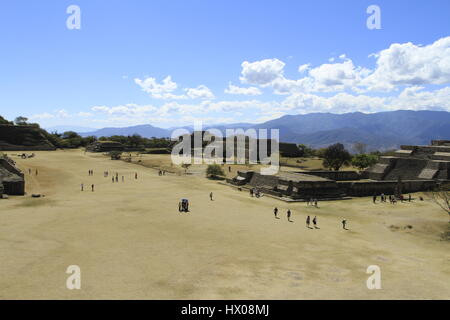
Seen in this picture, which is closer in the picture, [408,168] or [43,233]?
[43,233]

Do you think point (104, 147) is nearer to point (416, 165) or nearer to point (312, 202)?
point (312, 202)

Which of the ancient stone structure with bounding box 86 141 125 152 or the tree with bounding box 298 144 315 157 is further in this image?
the ancient stone structure with bounding box 86 141 125 152

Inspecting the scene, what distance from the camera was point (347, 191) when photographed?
41156mm

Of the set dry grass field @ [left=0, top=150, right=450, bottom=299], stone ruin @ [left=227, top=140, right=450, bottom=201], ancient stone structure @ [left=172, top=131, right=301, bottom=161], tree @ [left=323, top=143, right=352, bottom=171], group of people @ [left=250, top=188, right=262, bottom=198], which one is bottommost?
dry grass field @ [left=0, top=150, right=450, bottom=299]

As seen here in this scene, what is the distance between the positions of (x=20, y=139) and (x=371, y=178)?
106 meters

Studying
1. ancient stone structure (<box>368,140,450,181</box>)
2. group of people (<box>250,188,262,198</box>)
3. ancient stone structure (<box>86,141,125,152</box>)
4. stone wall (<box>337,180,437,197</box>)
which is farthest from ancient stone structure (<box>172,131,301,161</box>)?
stone wall (<box>337,180,437,197</box>)

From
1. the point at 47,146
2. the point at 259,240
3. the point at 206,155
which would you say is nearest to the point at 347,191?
the point at 259,240

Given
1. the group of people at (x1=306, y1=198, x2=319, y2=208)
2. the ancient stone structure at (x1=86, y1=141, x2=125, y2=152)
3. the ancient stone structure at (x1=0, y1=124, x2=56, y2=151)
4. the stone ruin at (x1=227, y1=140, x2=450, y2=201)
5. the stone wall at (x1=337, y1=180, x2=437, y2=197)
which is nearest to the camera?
the group of people at (x1=306, y1=198, x2=319, y2=208)

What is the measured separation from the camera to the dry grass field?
1342cm

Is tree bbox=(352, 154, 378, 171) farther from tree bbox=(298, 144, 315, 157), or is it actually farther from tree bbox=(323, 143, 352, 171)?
tree bbox=(298, 144, 315, 157)

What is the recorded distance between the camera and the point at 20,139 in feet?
355

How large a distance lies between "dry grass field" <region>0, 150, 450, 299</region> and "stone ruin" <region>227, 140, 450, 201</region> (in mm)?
4836
